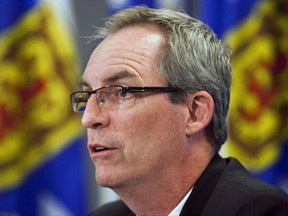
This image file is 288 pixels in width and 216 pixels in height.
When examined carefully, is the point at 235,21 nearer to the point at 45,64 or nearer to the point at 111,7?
the point at 111,7

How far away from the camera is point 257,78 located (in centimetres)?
315

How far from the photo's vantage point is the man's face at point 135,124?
166 centimetres

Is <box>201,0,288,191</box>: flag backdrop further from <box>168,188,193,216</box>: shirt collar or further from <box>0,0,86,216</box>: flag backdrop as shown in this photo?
<box>168,188,193,216</box>: shirt collar

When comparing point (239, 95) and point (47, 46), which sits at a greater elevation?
point (47, 46)

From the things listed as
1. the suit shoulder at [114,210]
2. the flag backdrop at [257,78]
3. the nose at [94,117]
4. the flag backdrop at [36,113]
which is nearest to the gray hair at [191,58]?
the nose at [94,117]

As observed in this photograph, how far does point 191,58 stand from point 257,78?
151 centimetres

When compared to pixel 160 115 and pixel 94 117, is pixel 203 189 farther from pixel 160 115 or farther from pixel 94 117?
pixel 94 117

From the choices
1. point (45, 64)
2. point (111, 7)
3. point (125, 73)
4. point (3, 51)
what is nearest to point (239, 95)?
point (111, 7)

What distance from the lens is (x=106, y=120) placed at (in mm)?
1661

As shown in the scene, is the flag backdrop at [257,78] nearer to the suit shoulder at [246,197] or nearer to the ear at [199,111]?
the ear at [199,111]

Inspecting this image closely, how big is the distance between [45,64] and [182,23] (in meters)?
1.33

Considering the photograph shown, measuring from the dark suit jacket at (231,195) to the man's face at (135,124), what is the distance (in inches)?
4.6

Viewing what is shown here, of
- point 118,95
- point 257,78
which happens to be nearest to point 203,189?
point 118,95

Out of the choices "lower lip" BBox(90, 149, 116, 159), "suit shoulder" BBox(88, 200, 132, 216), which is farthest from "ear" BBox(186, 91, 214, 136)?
"suit shoulder" BBox(88, 200, 132, 216)
